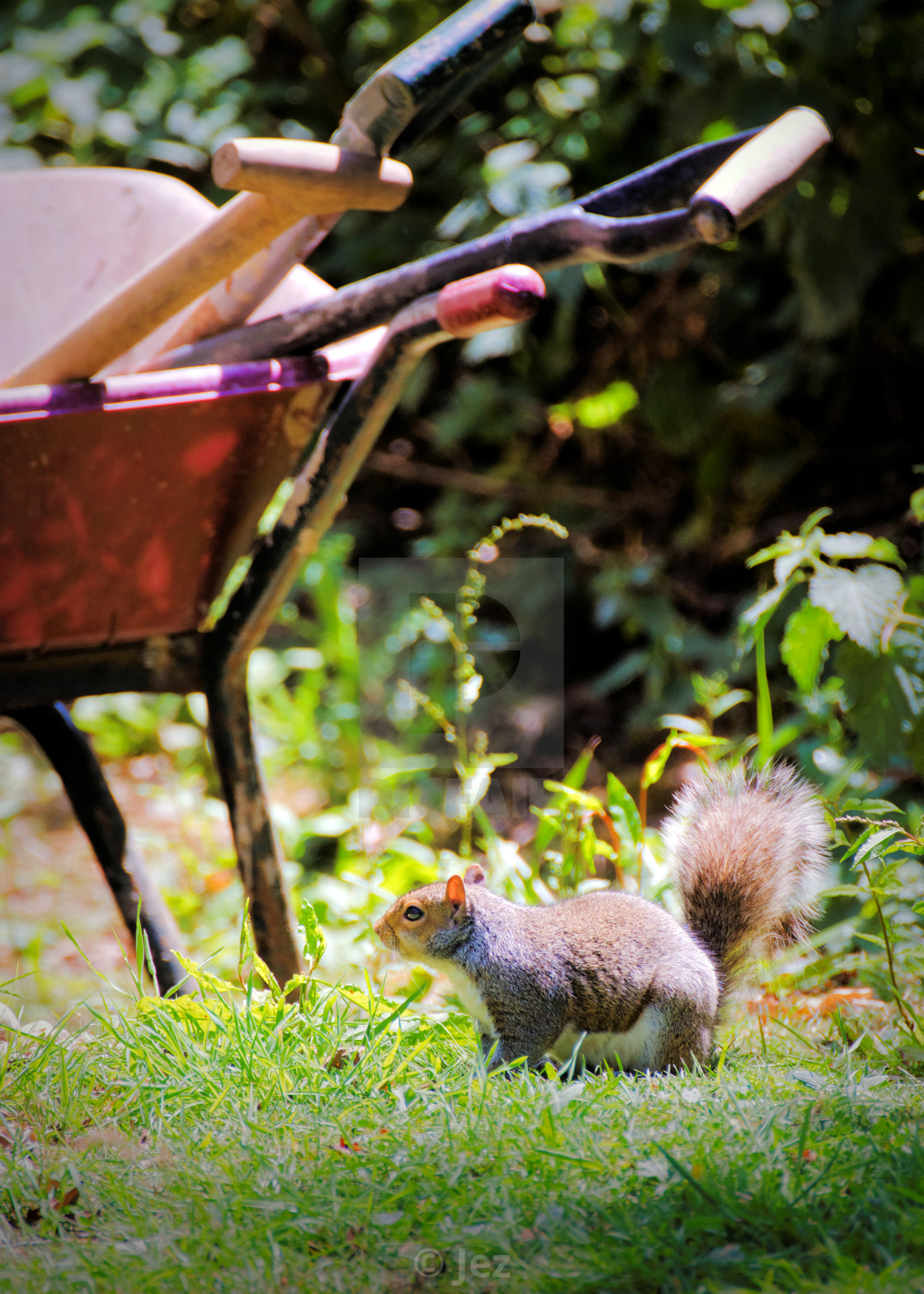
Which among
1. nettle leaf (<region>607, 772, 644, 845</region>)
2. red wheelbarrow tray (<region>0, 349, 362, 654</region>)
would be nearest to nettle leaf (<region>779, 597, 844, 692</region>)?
nettle leaf (<region>607, 772, 644, 845</region>)

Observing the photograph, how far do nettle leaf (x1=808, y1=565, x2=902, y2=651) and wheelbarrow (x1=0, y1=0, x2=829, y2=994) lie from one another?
66 cm

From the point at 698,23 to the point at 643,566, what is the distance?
5.19 feet

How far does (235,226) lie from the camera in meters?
1.54

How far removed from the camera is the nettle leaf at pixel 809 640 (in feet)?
6.34

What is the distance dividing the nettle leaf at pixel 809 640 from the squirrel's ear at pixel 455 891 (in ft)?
2.33

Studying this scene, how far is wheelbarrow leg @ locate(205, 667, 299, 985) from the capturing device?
2.00 m

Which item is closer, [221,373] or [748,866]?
[221,373]

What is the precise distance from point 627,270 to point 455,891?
2.83 meters

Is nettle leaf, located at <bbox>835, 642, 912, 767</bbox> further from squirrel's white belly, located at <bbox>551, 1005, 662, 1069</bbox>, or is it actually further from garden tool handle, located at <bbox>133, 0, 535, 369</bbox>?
garden tool handle, located at <bbox>133, 0, 535, 369</bbox>

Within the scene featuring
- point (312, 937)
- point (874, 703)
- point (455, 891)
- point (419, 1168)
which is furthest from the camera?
point (874, 703)
